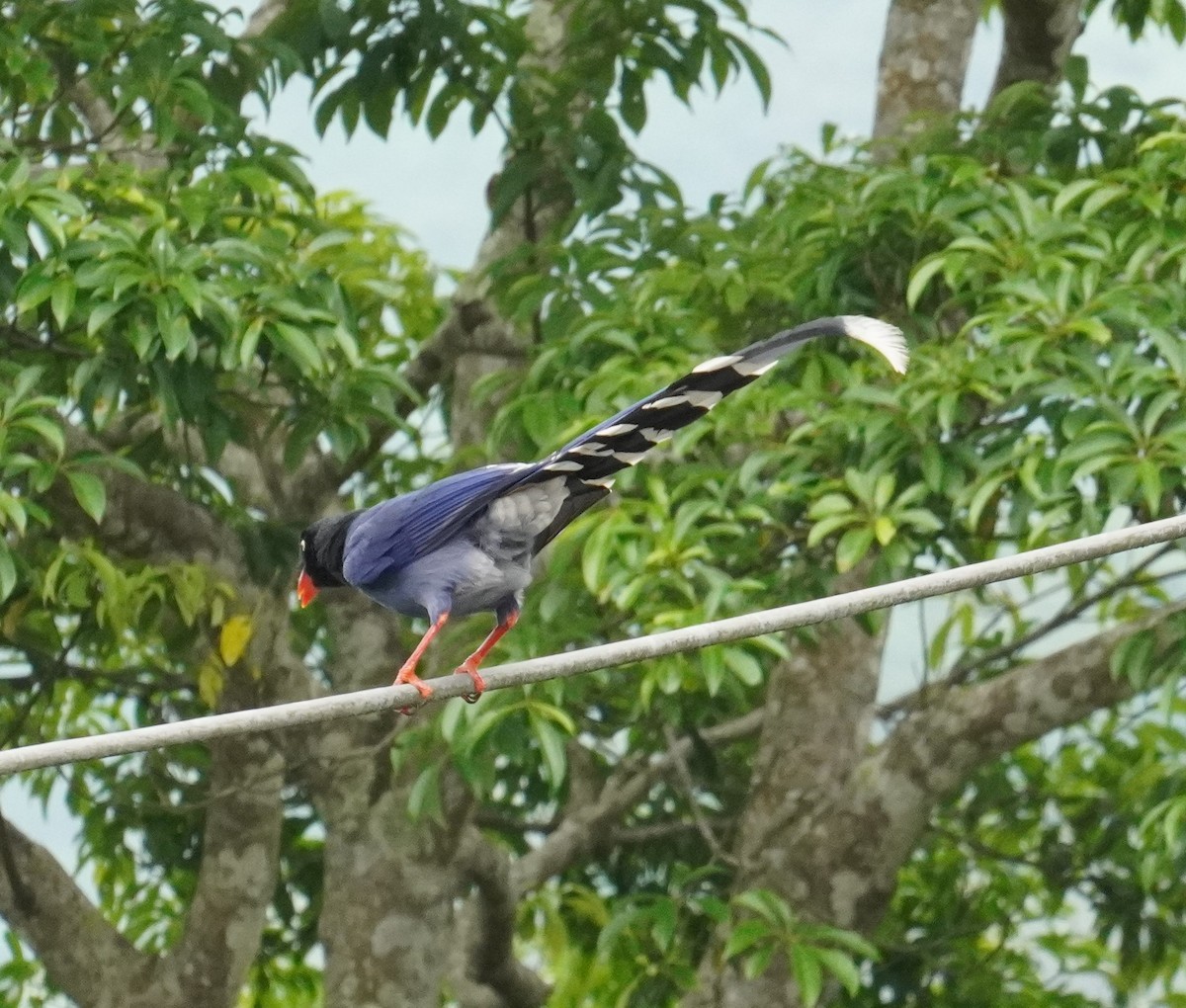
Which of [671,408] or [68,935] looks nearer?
[671,408]

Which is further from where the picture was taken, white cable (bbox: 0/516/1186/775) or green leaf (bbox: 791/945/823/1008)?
green leaf (bbox: 791/945/823/1008)

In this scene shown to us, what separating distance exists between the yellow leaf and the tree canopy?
0.04ft

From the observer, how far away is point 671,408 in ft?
12.1

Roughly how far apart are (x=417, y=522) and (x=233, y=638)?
253 centimetres

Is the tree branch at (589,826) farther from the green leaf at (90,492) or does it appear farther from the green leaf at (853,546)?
the green leaf at (90,492)

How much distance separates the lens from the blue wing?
4.09 meters

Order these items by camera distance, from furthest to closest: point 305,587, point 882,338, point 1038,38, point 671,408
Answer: point 1038,38 → point 305,587 → point 671,408 → point 882,338

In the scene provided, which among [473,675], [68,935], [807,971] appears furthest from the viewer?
[68,935]

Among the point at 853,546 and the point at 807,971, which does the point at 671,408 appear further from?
the point at 807,971

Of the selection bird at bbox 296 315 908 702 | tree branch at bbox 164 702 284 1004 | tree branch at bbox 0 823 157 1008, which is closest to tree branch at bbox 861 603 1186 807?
tree branch at bbox 164 702 284 1004

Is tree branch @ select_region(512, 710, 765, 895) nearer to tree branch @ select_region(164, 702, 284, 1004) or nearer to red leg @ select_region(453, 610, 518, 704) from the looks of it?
tree branch @ select_region(164, 702, 284, 1004)

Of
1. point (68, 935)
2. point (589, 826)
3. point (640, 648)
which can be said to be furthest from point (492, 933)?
point (640, 648)

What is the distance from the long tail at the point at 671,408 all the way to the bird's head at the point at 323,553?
61cm

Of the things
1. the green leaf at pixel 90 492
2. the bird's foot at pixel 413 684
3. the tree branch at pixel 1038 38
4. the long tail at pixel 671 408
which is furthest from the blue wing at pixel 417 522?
the tree branch at pixel 1038 38
